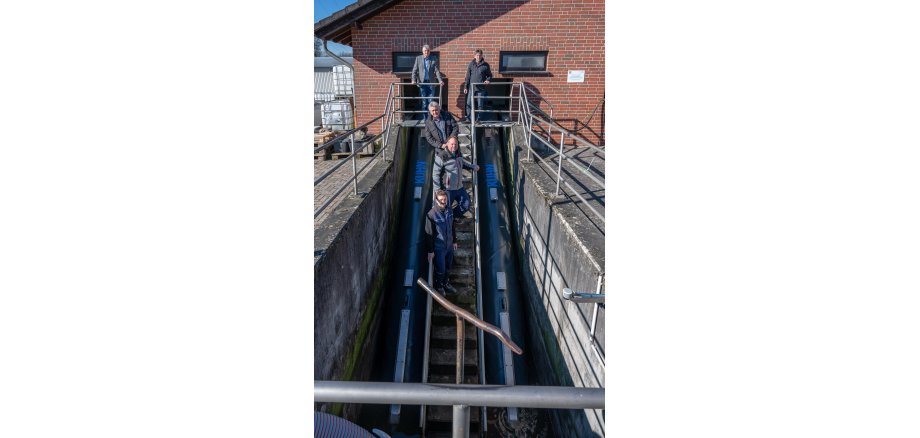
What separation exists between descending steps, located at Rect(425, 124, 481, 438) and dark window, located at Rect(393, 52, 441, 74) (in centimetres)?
526

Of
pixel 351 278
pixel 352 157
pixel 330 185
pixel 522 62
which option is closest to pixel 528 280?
pixel 351 278

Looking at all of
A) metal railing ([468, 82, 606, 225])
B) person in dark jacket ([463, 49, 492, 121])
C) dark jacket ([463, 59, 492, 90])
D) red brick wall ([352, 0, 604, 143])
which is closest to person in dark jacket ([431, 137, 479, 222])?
metal railing ([468, 82, 606, 225])

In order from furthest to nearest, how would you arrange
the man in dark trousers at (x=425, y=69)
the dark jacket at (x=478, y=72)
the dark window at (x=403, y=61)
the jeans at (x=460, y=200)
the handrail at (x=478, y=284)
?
the dark window at (x=403, y=61)
the dark jacket at (x=478, y=72)
the man in dark trousers at (x=425, y=69)
the jeans at (x=460, y=200)
the handrail at (x=478, y=284)

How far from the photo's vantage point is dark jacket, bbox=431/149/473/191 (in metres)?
6.25

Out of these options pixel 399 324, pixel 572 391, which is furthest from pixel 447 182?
pixel 572 391

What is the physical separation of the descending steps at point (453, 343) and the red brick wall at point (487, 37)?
5.09m

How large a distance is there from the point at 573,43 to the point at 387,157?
5757mm

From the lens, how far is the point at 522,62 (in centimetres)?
1043

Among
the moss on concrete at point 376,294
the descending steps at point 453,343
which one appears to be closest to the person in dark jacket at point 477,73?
the moss on concrete at point 376,294

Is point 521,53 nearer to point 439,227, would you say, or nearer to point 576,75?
point 576,75

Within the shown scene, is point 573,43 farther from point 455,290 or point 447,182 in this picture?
point 455,290

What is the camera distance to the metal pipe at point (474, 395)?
1.31 metres

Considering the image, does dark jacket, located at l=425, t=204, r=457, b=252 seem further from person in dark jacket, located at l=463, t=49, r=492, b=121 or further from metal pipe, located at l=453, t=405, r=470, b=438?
person in dark jacket, located at l=463, t=49, r=492, b=121

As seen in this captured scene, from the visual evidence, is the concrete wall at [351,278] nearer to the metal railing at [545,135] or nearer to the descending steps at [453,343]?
the descending steps at [453,343]
